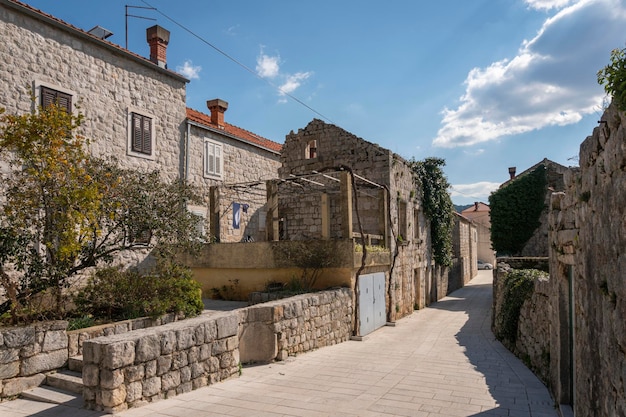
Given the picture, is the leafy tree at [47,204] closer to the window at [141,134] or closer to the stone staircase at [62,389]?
the stone staircase at [62,389]

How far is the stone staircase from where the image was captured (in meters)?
5.62

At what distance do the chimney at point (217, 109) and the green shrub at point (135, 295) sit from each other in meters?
11.6

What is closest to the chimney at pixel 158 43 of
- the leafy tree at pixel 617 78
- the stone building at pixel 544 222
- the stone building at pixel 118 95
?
the stone building at pixel 118 95

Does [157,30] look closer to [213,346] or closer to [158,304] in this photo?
[158,304]

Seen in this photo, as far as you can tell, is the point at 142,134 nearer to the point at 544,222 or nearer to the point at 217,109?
the point at 217,109

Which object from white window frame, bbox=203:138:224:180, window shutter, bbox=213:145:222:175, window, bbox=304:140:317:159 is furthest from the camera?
window, bbox=304:140:317:159

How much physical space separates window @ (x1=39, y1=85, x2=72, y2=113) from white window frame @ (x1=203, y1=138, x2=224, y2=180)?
5282 millimetres

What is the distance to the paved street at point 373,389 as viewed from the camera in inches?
218

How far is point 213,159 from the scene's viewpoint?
17.5 m

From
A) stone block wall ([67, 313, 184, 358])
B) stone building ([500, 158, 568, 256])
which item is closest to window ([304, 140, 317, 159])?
stone block wall ([67, 313, 184, 358])

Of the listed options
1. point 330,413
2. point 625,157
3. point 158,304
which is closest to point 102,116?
point 158,304

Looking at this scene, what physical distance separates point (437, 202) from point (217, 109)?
35.7 ft

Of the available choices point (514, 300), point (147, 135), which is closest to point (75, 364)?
point (514, 300)

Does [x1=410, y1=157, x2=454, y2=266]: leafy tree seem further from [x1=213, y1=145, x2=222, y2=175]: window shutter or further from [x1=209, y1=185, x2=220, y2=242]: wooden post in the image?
[x1=209, y1=185, x2=220, y2=242]: wooden post
